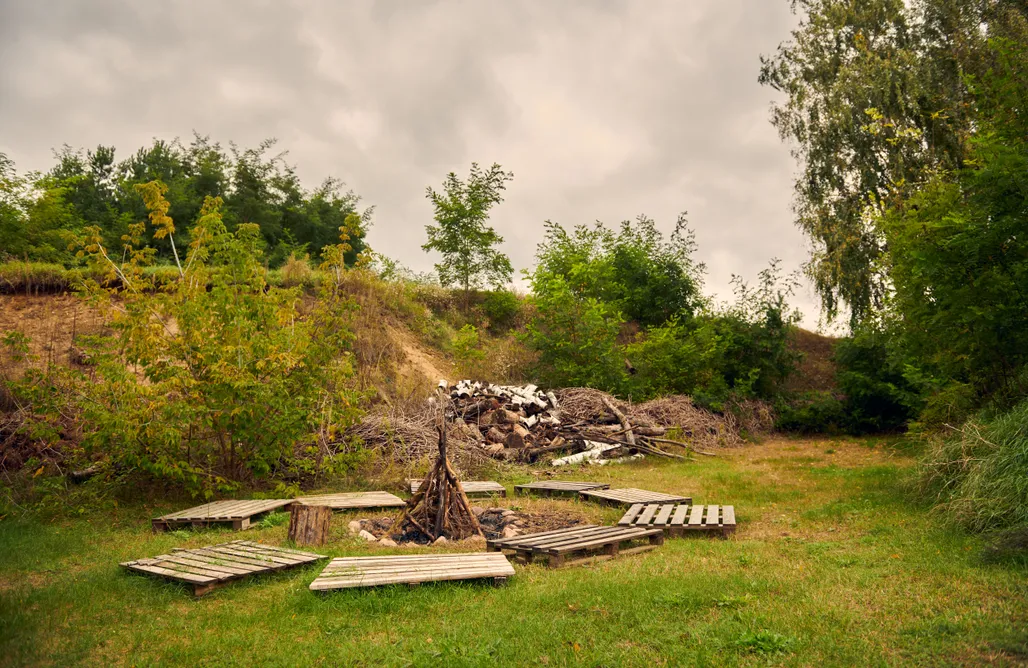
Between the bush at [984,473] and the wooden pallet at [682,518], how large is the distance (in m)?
2.34

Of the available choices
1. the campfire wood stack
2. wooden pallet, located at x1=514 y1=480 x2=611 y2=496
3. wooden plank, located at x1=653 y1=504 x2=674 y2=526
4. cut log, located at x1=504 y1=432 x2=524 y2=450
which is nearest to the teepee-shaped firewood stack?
wooden plank, located at x1=653 y1=504 x2=674 y2=526

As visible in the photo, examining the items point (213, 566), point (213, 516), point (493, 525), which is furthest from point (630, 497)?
point (213, 566)

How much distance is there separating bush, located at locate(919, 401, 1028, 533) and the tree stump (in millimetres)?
6602

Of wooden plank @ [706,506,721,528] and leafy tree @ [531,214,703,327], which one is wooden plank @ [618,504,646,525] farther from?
leafy tree @ [531,214,703,327]

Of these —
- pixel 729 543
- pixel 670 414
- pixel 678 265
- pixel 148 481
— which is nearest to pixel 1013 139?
pixel 729 543

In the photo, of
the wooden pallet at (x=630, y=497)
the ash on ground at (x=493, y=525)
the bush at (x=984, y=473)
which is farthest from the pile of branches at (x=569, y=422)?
the bush at (x=984, y=473)

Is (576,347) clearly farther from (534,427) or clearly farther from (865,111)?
(865,111)

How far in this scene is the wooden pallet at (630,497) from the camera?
9.59 meters

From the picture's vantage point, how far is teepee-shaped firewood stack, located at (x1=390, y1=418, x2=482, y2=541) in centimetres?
786

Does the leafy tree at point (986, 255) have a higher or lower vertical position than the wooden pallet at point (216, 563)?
higher

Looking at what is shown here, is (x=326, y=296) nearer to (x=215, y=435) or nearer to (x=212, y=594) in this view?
(x=215, y=435)

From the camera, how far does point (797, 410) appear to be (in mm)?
18984

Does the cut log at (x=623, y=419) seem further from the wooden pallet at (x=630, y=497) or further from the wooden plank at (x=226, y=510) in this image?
the wooden plank at (x=226, y=510)

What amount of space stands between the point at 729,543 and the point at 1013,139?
6399 mm
